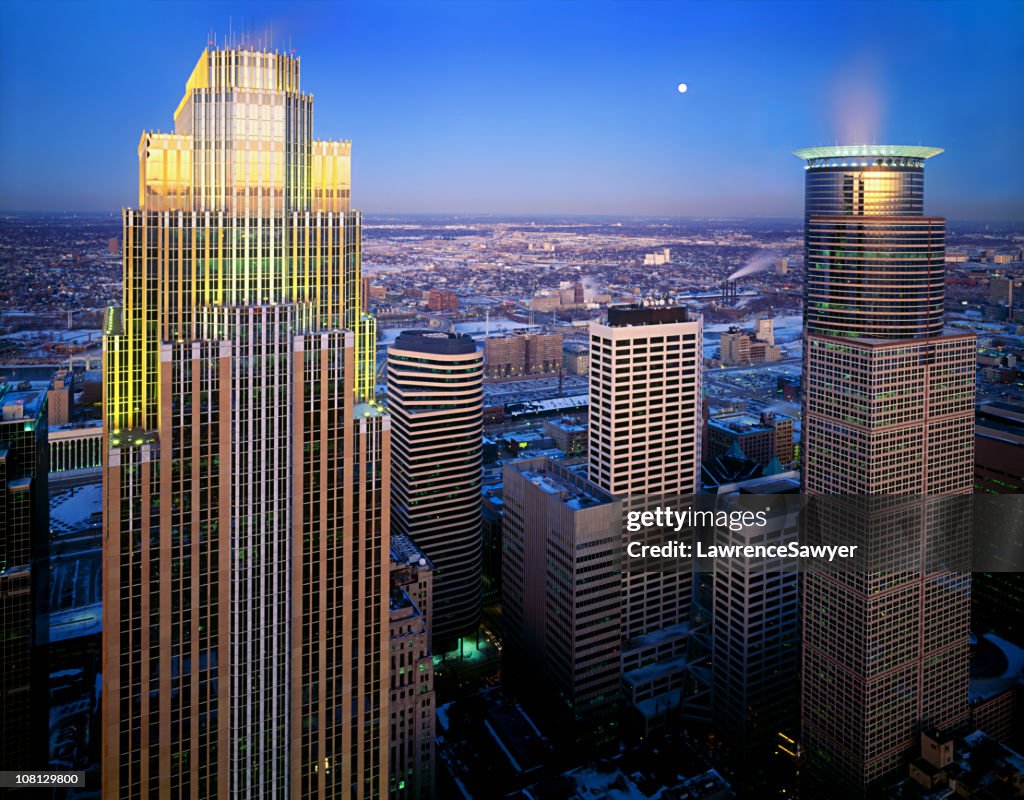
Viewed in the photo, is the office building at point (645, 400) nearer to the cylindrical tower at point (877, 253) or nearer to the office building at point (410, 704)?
the cylindrical tower at point (877, 253)

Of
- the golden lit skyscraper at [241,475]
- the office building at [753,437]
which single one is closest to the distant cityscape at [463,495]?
the golden lit skyscraper at [241,475]

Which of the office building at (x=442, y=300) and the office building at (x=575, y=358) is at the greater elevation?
the office building at (x=442, y=300)

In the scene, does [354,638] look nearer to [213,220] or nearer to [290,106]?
[213,220]

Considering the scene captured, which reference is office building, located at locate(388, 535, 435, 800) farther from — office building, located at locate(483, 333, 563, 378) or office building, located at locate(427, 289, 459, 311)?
office building, located at locate(483, 333, 563, 378)

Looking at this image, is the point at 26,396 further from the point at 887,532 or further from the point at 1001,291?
the point at 1001,291

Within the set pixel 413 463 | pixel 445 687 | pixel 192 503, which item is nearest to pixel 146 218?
pixel 192 503
